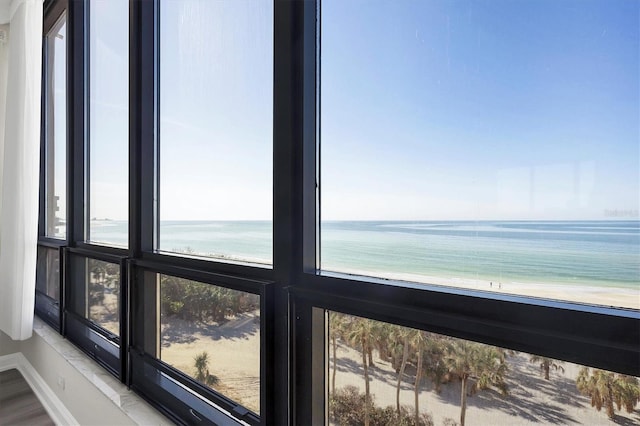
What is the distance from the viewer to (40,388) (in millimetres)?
2514

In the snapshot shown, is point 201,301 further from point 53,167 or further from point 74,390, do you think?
point 53,167

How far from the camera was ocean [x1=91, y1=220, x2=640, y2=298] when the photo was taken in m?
0.67

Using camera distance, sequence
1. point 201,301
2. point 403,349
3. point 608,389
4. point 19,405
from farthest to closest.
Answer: point 19,405 → point 201,301 → point 403,349 → point 608,389

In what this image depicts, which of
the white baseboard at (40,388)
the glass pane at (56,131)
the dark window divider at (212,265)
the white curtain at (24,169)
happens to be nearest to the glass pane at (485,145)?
→ the dark window divider at (212,265)

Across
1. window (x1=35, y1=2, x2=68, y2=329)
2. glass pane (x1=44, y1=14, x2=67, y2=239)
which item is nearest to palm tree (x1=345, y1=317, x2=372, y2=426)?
window (x1=35, y1=2, x2=68, y2=329)

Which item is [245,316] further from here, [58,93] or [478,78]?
[58,93]

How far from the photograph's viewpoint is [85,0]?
2412mm

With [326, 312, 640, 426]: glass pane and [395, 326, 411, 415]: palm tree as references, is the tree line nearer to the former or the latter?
[326, 312, 640, 426]: glass pane

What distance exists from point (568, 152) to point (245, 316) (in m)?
1.01

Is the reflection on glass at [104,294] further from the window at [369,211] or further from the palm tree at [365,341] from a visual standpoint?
the palm tree at [365,341]

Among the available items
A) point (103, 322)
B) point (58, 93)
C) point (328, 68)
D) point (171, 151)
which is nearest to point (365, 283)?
point (328, 68)

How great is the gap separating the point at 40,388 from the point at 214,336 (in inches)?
75.3

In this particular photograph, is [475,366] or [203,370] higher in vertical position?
[475,366]

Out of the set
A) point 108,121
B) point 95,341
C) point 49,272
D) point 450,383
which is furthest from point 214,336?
point 49,272
